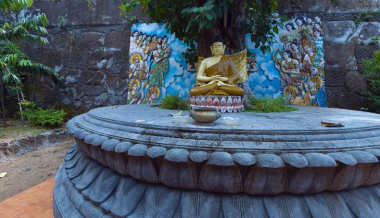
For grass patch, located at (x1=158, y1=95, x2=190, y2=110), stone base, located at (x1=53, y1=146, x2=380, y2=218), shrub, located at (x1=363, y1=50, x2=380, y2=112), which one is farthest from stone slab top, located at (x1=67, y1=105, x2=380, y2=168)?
shrub, located at (x1=363, y1=50, x2=380, y2=112)

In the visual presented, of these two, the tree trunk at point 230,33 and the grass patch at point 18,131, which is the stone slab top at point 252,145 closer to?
the tree trunk at point 230,33

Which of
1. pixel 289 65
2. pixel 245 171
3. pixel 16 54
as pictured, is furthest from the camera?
pixel 16 54

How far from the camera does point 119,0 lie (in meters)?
4.22

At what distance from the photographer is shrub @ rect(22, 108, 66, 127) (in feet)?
12.8

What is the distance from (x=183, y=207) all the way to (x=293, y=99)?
11.0 feet

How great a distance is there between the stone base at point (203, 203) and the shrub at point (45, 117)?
3632mm

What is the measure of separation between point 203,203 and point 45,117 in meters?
4.31

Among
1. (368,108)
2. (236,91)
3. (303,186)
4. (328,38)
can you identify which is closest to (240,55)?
(236,91)

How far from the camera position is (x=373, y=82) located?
3.12m

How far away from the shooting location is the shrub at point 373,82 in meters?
3.01

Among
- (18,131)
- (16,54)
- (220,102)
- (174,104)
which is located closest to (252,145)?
(220,102)

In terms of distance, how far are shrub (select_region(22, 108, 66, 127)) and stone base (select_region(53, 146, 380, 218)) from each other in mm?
3632

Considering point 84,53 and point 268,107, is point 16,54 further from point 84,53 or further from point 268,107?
point 268,107

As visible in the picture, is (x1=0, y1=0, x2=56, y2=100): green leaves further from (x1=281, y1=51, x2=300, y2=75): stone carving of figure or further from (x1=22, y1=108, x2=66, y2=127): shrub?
(x1=281, y1=51, x2=300, y2=75): stone carving of figure
